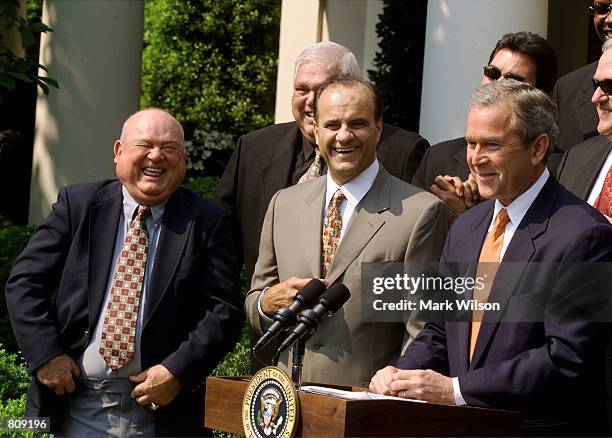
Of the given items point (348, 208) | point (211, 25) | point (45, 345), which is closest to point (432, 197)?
point (348, 208)

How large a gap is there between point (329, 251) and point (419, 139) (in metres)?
1.39

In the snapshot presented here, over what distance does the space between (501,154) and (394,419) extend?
1229 millimetres

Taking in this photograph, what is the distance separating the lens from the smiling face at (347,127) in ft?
16.9

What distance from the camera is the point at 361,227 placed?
516 centimetres

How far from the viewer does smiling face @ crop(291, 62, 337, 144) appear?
596cm

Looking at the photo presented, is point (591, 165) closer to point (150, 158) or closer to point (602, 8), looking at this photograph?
point (602, 8)

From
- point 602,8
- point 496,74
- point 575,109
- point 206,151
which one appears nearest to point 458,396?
point 496,74

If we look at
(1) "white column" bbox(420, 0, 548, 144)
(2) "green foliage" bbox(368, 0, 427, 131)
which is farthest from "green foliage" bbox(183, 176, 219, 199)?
(1) "white column" bbox(420, 0, 548, 144)

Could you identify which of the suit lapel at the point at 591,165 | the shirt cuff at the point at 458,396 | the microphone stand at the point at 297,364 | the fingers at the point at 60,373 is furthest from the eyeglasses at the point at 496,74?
the fingers at the point at 60,373

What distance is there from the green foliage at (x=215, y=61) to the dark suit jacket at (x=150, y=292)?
799 inches

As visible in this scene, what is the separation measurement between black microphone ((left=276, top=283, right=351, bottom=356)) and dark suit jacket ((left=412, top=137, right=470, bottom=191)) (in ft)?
6.01

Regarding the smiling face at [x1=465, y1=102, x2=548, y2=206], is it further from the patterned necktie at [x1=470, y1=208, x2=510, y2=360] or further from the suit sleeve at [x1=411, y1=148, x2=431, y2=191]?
the suit sleeve at [x1=411, y1=148, x2=431, y2=191]

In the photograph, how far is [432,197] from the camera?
5199 mm

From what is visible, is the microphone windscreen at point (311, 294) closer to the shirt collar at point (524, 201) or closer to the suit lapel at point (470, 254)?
the suit lapel at point (470, 254)
